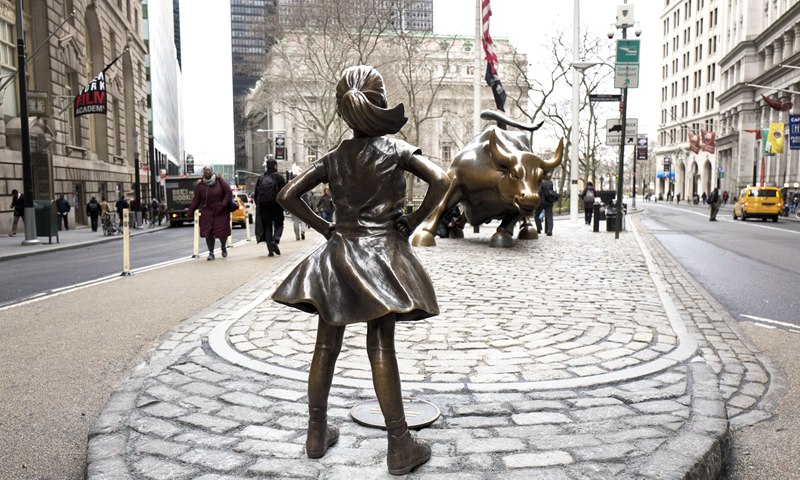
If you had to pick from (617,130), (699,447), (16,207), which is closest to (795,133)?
(617,130)

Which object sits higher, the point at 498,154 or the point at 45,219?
the point at 498,154

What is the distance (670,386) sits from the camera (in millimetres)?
4301

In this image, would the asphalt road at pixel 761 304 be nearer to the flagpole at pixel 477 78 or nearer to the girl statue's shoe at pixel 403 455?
the girl statue's shoe at pixel 403 455

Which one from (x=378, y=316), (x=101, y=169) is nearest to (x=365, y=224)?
(x=378, y=316)

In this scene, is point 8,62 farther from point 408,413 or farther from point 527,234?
point 408,413

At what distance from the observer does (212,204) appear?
12812 mm

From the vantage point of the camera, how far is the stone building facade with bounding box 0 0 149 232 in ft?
80.5

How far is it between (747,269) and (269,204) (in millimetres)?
9141

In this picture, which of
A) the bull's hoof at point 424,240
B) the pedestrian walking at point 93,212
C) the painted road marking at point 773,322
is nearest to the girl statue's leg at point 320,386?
the painted road marking at point 773,322

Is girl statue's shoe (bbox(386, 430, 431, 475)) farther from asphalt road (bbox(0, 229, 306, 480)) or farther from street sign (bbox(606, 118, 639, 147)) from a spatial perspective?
street sign (bbox(606, 118, 639, 147))

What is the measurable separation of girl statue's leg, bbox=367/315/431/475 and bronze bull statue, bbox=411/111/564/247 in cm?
838

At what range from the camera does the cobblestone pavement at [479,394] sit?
124 inches

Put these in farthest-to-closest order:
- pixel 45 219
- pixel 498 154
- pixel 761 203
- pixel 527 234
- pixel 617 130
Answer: pixel 761 203 → pixel 617 130 → pixel 45 219 → pixel 527 234 → pixel 498 154

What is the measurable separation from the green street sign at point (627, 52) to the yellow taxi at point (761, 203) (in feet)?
61.9
